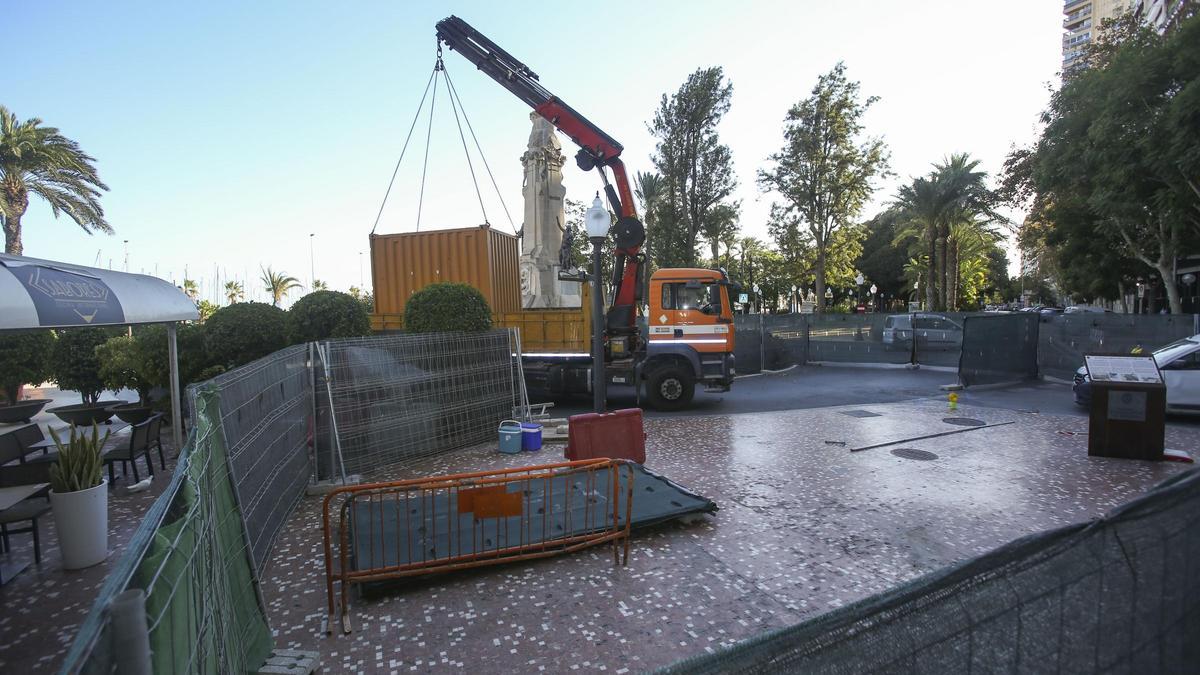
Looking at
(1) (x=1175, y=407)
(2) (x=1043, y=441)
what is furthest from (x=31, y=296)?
(1) (x=1175, y=407)

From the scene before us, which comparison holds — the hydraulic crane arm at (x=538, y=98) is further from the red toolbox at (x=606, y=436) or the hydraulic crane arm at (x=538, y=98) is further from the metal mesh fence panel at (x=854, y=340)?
the metal mesh fence panel at (x=854, y=340)

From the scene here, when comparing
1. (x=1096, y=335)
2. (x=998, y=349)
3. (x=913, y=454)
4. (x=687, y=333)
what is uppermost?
(x=687, y=333)

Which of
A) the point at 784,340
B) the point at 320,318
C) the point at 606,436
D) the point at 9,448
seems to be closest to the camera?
the point at 9,448

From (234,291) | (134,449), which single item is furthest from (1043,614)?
(234,291)

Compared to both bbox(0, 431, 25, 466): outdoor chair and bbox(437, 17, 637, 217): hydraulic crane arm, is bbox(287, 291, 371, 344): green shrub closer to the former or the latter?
bbox(0, 431, 25, 466): outdoor chair

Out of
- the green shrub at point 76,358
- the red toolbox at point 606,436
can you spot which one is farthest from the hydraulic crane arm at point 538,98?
the green shrub at point 76,358

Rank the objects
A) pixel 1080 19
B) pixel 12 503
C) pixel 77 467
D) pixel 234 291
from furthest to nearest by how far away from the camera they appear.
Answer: pixel 1080 19
pixel 234 291
pixel 77 467
pixel 12 503

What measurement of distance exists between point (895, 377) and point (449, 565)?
637 inches

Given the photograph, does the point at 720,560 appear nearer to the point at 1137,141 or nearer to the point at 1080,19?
the point at 1137,141

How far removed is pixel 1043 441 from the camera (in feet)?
28.4

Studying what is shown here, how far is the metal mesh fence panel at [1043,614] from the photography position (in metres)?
1.33

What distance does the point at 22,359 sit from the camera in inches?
452

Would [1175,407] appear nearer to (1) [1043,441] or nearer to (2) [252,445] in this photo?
(1) [1043,441]

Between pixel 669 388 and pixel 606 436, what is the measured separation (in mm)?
5376
